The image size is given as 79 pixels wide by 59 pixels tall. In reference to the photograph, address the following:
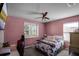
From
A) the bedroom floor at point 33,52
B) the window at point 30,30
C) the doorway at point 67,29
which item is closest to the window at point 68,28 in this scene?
the doorway at point 67,29

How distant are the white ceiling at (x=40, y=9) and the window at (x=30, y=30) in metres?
0.13

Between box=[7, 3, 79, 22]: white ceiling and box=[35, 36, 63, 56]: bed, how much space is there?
0.43 meters

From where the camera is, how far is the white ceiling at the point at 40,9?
132cm

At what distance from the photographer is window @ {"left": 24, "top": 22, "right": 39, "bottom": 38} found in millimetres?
1410

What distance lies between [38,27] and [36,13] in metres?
0.27

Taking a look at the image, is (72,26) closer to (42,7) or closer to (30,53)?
(42,7)

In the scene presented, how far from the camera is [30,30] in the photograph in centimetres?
145

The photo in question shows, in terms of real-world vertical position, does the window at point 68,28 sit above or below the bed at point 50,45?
above

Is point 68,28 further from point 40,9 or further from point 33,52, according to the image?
point 33,52

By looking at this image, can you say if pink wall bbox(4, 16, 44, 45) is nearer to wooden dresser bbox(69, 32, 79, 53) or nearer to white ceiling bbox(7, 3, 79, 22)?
white ceiling bbox(7, 3, 79, 22)

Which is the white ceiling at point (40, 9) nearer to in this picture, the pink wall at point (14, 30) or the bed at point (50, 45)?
the pink wall at point (14, 30)

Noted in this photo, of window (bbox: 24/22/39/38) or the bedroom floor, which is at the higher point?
window (bbox: 24/22/39/38)

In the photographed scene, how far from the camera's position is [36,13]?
1.38m

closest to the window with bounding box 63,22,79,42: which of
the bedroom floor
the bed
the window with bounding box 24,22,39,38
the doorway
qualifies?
the doorway
